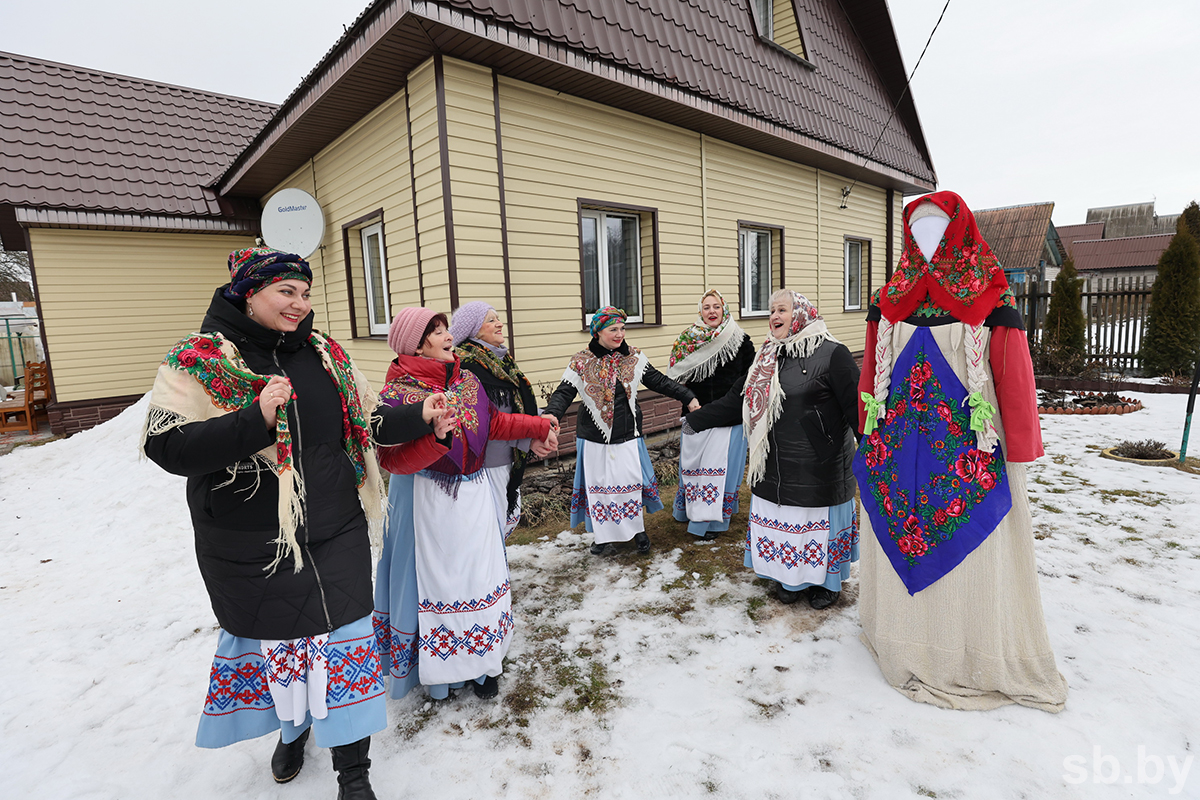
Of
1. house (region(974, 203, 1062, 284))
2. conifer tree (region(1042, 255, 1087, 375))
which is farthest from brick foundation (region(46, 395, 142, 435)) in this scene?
house (region(974, 203, 1062, 284))

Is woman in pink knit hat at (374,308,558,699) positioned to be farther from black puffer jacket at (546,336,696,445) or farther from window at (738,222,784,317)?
window at (738,222,784,317)

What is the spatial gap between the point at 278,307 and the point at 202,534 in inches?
31.5

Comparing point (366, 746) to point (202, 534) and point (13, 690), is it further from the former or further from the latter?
point (13, 690)

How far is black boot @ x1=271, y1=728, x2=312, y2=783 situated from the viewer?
85.2 inches

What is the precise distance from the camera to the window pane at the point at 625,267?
6.55m

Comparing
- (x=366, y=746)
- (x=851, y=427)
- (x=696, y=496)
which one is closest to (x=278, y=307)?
(x=366, y=746)

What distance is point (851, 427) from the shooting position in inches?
121

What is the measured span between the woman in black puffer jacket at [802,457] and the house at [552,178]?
111 inches

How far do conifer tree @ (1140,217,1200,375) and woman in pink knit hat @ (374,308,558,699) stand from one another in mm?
14159

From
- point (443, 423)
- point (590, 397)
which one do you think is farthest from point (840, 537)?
point (443, 423)

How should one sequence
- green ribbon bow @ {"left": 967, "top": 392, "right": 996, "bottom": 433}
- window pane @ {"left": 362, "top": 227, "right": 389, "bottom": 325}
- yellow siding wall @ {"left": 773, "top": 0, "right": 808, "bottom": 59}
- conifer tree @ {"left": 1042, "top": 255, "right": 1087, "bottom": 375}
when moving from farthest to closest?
1. conifer tree @ {"left": 1042, "top": 255, "right": 1087, "bottom": 375}
2. yellow siding wall @ {"left": 773, "top": 0, "right": 808, "bottom": 59}
3. window pane @ {"left": 362, "top": 227, "right": 389, "bottom": 325}
4. green ribbon bow @ {"left": 967, "top": 392, "right": 996, "bottom": 433}

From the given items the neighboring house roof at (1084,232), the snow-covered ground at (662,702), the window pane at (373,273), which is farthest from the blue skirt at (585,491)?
the neighboring house roof at (1084,232)

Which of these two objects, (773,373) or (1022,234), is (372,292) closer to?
(773,373)

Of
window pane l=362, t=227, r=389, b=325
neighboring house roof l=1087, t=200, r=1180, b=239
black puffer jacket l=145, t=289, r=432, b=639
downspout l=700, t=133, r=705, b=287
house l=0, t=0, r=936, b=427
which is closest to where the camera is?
black puffer jacket l=145, t=289, r=432, b=639
